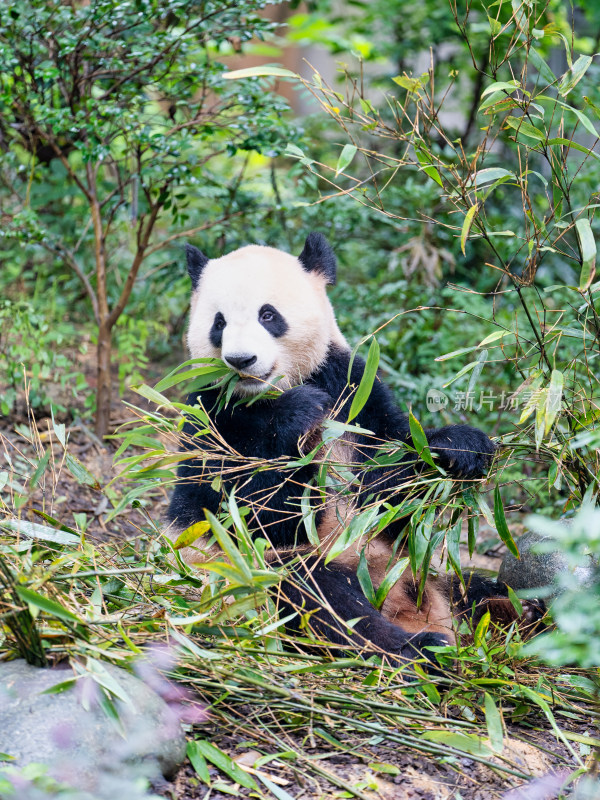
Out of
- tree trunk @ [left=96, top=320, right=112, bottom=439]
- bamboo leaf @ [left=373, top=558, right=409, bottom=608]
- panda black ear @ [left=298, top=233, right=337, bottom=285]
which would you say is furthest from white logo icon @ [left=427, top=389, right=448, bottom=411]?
bamboo leaf @ [left=373, top=558, right=409, bottom=608]

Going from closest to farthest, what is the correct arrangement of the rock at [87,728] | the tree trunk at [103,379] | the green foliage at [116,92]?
the rock at [87,728]
the green foliage at [116,92]
the tree trunk at [103,379]

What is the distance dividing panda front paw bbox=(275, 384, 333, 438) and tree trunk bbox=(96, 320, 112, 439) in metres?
1.80

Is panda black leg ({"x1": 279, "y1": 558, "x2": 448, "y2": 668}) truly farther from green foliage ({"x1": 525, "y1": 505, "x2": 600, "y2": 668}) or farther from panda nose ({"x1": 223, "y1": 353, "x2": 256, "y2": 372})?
green foliage ({"x1": 525, "y1": 505, "x2": 600, "y2": 668})

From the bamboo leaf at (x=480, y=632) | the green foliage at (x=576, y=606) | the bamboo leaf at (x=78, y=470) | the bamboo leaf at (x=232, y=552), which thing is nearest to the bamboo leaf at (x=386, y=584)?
the bamboo leaf at (x=480, y=632)

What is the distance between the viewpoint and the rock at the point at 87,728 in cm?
169

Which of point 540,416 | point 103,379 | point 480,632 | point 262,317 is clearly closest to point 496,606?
point 480,632

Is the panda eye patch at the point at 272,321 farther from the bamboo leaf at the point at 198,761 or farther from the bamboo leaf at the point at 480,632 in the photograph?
the bamboo leaf at the point at 198,761

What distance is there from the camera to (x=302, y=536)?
2.90m

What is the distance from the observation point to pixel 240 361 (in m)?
2.72

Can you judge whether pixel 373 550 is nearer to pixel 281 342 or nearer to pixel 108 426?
pixel 281 342

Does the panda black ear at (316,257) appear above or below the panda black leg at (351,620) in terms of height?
above

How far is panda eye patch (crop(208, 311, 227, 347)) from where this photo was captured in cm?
302

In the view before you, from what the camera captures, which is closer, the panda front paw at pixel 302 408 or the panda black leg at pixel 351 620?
the panda black leg at pixel 351 620

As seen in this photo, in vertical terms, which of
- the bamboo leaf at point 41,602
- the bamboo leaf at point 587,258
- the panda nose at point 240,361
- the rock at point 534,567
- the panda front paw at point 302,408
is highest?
the bamboo leaf at point 587,258
